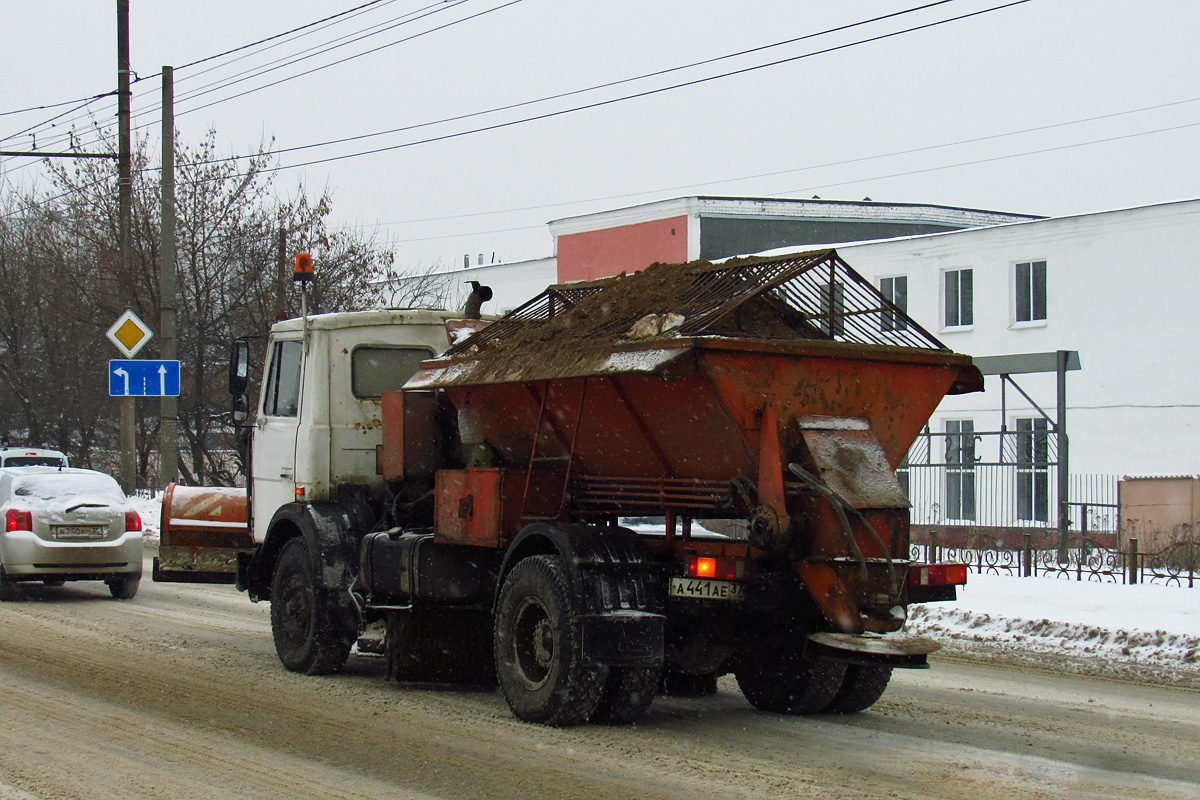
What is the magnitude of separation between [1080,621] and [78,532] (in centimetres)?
1081

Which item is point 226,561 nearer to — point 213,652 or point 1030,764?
point 213,652

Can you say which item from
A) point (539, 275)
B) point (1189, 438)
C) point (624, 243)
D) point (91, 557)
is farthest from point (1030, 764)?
point (539, 275)

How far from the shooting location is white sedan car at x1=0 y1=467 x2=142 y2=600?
15047mm

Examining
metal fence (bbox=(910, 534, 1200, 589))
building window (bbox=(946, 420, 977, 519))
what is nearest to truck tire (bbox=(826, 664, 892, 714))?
metal fence (bbox=(910, 534, 1200, 589))

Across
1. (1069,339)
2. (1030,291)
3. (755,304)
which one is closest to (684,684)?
(755,304)

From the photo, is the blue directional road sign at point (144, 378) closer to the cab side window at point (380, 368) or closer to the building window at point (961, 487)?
the cab side window at point (380, 368)

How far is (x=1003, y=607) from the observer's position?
531 inches

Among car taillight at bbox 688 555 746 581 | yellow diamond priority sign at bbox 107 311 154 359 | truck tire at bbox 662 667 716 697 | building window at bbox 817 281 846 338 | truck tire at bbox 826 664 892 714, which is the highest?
yellow diamond priority sign at bbox 107 311 154 359

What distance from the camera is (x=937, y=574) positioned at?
762 centimetres

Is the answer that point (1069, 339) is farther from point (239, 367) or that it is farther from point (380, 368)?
point (239, 367)

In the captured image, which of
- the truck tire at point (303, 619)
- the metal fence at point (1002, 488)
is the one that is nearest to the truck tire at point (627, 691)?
the truck tire at point (303, 619)

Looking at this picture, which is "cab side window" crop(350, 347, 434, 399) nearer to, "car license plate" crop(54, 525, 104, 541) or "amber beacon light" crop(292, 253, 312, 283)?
"amber beacon light" crop(292, 253, 312, 283)

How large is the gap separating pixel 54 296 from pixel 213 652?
24.3m

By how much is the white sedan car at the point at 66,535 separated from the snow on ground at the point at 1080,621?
8919mm
